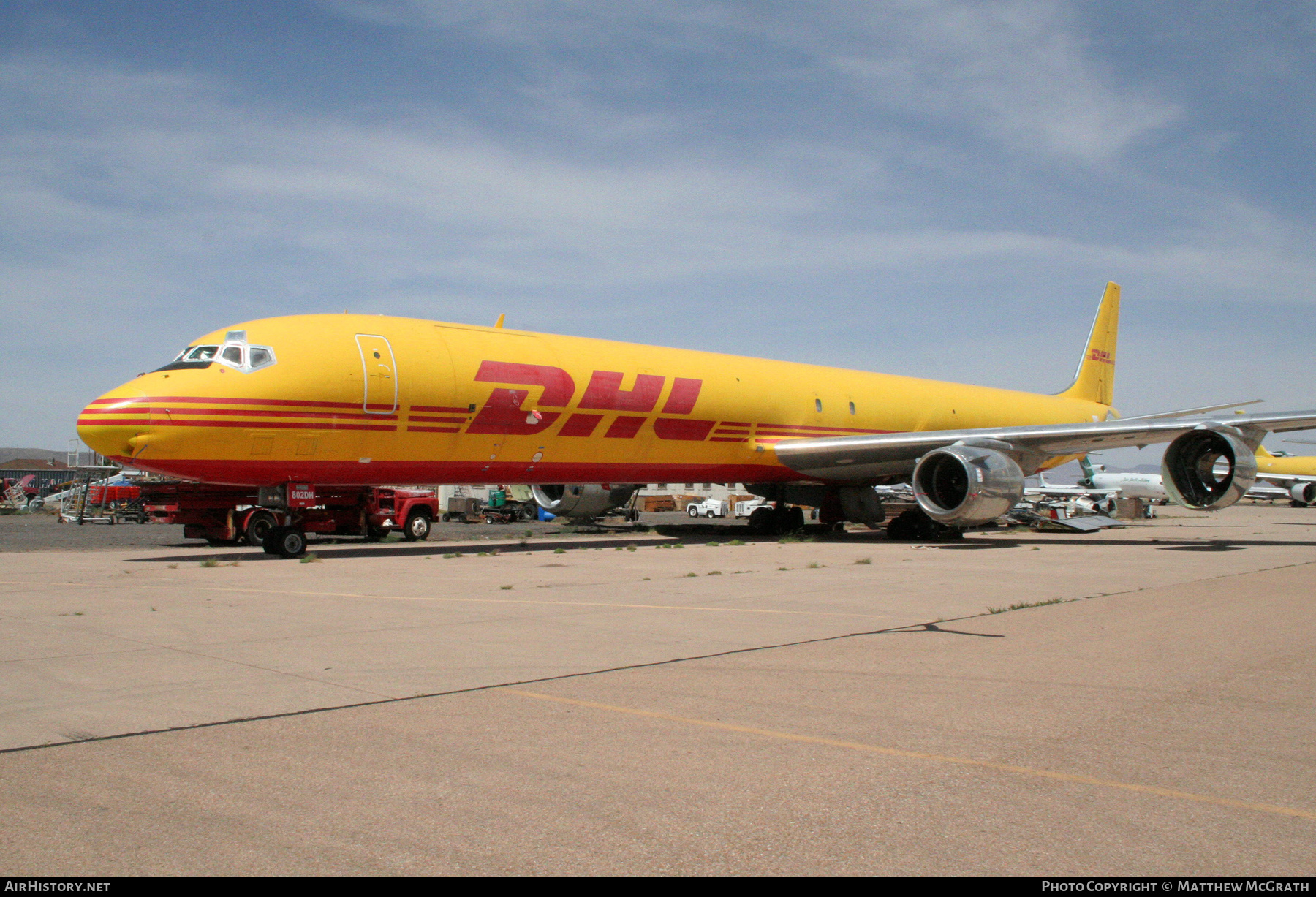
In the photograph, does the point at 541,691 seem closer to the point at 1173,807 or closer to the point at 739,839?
the point at 739,839

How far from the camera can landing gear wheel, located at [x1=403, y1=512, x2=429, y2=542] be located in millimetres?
23516

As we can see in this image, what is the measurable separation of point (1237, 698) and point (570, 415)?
45.0 feet

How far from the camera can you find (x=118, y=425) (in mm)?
14398

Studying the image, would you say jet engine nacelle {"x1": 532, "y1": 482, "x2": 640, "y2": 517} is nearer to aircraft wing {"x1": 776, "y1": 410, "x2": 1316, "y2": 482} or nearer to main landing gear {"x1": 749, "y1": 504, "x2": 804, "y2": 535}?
main landing gear {"x1": 749, "y1": 504, "x2": 804, "y2": 535}

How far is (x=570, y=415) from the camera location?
1838cm

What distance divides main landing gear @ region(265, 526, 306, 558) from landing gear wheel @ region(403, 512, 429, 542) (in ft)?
21.3

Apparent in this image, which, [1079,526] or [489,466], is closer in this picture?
[489,466]

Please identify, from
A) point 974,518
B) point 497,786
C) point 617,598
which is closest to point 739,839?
point 497,786

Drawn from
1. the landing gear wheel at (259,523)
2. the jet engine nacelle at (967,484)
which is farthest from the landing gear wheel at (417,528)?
the jet engine nacelle at (967,484)

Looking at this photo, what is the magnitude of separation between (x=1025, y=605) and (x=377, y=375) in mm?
10702

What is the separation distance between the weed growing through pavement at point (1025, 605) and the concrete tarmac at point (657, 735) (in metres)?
0.20

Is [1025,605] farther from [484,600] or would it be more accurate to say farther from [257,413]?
[257,413]

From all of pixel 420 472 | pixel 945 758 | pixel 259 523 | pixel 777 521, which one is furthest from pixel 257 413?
pixel 777 521

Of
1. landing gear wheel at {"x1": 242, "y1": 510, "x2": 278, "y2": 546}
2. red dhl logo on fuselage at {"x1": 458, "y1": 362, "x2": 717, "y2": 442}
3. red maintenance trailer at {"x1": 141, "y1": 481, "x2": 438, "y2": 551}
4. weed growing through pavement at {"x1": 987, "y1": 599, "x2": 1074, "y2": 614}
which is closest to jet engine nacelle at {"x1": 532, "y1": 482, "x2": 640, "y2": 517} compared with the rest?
red dhl logo on fuselage at {"x1": 458, "y1": 362, "x2": 717, "y2": 442}
